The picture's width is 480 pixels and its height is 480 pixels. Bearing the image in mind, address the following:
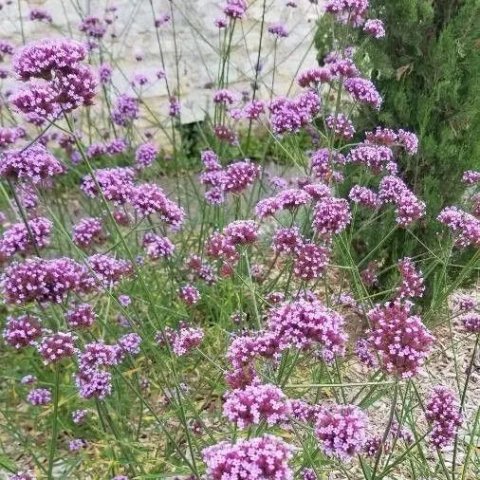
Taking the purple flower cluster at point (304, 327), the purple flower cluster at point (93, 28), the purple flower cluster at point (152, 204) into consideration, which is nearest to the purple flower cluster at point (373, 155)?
the purple flower cluster at point (152, 204)

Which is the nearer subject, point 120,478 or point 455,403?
point 455,403

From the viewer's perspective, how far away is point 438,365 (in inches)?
140

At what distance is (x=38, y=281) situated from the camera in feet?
6.44

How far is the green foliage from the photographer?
3467 millimetres

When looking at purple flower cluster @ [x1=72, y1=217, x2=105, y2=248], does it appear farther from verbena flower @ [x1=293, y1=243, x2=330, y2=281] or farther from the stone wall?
the stone wall

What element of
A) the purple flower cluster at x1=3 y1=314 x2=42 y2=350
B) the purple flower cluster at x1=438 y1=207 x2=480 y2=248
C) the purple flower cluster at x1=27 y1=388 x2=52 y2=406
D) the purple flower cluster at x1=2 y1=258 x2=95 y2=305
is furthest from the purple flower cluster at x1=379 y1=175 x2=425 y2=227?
the purple flower cluster at x1=27 y1=388 x2=52 y2=406

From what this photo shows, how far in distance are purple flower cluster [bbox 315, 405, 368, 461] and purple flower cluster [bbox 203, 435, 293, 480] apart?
0.90 ft

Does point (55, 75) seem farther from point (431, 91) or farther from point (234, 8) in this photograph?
point (431, 91)

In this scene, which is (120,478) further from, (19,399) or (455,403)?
(19,399)

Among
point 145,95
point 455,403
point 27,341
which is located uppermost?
point 145,95

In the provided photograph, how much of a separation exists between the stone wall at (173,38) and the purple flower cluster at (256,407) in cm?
→ 440

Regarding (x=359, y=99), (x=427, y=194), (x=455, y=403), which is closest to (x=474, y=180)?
(x=427, y=194)

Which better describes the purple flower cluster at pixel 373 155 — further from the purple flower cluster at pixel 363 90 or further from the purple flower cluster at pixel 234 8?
the purple flower cluster at pixel 234 8

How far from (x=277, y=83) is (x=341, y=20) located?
296cm
